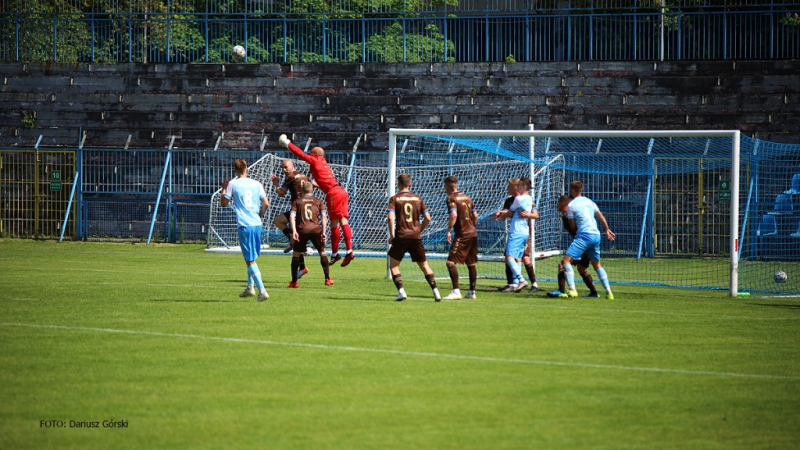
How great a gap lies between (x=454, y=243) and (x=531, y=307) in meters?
1.51

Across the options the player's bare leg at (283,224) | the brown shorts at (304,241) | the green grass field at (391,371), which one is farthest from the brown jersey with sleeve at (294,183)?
the green grass field at (391,371)

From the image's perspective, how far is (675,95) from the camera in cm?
2745

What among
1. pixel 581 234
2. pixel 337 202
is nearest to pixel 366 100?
pixel 337 202

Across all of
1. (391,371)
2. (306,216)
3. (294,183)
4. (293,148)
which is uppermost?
(293,148)

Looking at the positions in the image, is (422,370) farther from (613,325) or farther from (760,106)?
(760,106)

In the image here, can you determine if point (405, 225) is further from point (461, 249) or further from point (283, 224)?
point (283, 224)

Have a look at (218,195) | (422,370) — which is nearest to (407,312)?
(422,370)

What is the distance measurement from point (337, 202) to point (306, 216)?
2.30 meters

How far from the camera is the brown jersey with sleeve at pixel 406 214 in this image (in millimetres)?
13898

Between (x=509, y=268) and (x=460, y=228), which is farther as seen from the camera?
(x=509, y=268)

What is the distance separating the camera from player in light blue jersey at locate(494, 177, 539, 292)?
15.8m

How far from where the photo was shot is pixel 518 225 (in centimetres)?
1602

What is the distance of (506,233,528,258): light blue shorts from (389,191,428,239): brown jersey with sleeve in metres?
2.64

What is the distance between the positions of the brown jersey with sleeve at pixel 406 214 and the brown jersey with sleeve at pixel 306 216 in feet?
8.55
